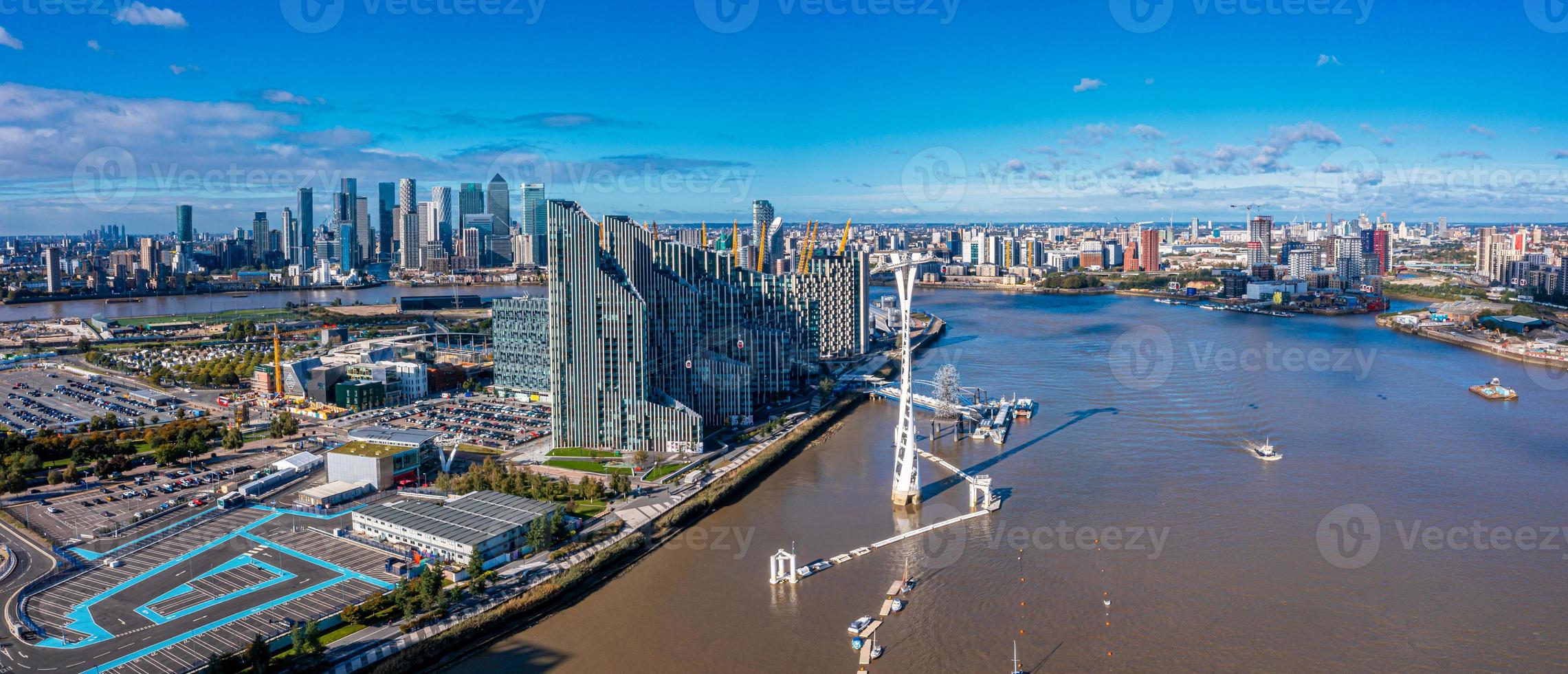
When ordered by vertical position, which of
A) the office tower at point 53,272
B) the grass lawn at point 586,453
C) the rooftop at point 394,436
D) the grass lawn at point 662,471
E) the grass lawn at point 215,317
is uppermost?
the office tower at point 53,272

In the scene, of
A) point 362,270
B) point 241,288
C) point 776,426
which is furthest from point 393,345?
point 362,270

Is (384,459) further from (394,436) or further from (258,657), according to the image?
(258,657)

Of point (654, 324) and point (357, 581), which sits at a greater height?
point (654, 324)

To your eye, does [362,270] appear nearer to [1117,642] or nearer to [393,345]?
[393,345]

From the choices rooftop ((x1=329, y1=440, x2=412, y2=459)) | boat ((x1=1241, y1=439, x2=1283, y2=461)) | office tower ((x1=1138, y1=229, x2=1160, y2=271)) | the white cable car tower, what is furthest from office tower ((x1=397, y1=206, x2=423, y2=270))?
boat ((x1=1241, y1=439, x2=1283, y2=461))

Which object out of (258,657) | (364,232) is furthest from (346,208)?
(258,657)

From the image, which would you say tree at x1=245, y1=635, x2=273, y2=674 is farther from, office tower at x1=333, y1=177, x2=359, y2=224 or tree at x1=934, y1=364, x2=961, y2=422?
office tower at x1=333, y1=177, x2=359, y2=224

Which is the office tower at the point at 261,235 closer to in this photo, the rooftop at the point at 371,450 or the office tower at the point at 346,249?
the office tower at the point at 346,249

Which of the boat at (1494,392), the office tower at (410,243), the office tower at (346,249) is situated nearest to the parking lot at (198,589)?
the boat at (1494,392)
